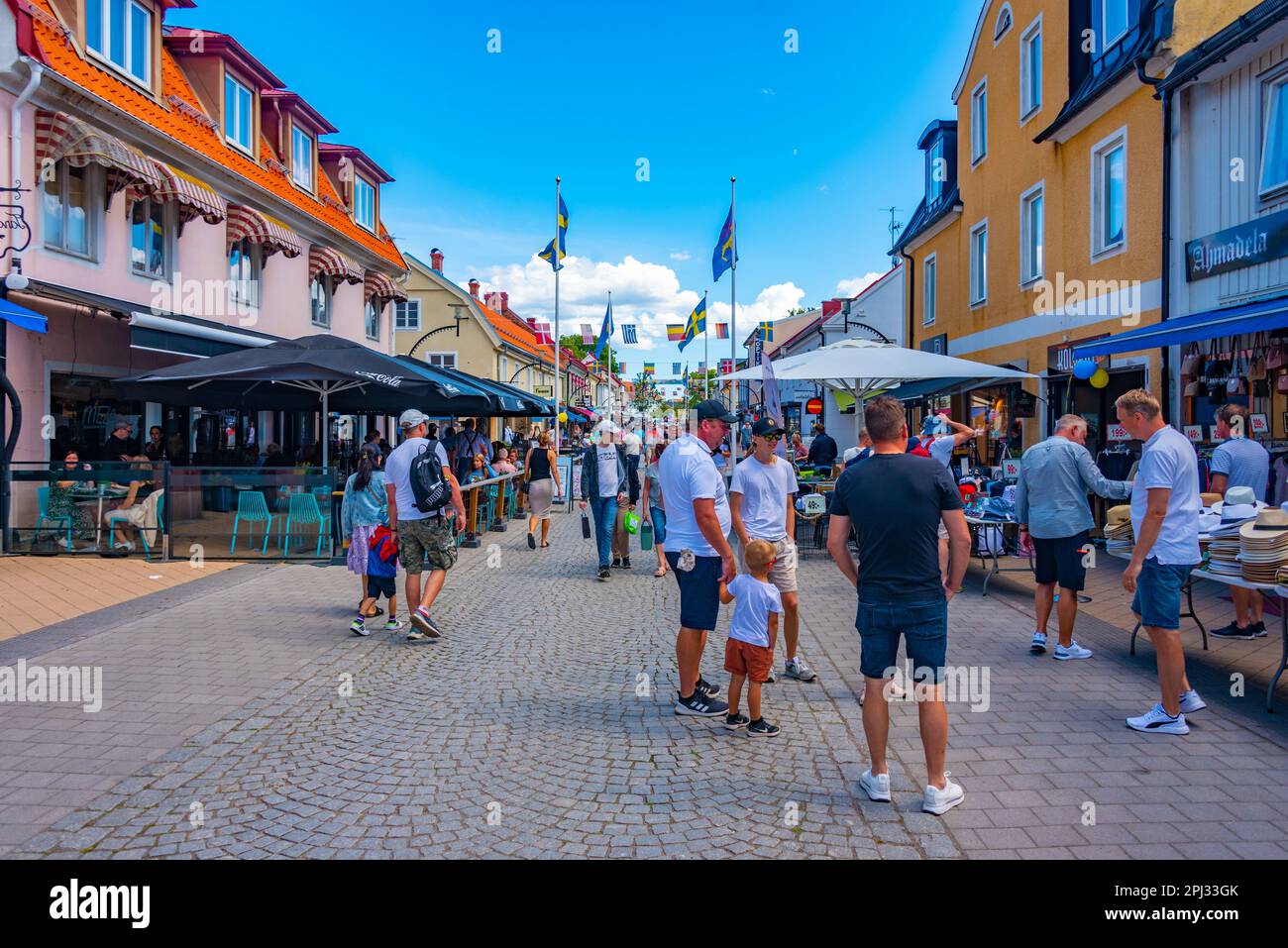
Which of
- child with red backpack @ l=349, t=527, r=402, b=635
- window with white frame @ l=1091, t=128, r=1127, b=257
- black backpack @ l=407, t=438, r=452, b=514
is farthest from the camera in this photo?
window with white frame @ l=1091, t=128, r=1127, b=257

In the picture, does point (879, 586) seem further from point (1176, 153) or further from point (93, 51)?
point (93, 51)

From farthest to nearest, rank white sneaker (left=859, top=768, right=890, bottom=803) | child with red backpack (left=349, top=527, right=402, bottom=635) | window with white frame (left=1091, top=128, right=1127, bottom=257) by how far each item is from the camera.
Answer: window with white frame (left=1091, top=128, right=1127, bottom=257) → child with red backpack (left=349, top=527, right=402, bottom=635) → white sneaker (left=859, top=768, right=890, bottom=803)

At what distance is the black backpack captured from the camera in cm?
738

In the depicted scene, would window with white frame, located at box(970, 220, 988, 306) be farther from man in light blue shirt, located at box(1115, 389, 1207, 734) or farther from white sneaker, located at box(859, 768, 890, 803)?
white sneaker, located at box(859, 768, 890, 803)

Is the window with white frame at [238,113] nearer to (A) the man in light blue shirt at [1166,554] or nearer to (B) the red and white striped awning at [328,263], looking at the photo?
(B) the red and white striped awning at [328,263]

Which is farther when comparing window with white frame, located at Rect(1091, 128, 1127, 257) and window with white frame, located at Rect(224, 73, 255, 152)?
window with white frame, located at Rect(224, 73, 255, 152)

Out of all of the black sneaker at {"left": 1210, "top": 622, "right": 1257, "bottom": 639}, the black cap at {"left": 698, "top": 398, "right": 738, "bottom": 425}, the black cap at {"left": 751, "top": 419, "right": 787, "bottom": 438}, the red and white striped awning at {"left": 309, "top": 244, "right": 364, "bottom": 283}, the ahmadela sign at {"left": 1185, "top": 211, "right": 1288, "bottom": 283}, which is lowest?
the black sneaker at {"left": 1210, "top": 622, "right": 1257, "bottom": 639}

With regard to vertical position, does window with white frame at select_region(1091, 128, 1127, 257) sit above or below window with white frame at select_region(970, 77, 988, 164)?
below

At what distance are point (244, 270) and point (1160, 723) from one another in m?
18.6

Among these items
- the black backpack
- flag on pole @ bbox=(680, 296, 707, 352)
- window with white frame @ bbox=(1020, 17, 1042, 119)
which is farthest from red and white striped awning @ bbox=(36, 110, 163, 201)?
flag on pole @ bbox=(680, 296, 707, 352)

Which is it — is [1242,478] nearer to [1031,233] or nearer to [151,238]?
[1031,233]

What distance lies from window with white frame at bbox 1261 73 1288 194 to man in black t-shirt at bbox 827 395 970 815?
8.28m

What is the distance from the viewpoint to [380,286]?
25.2 m

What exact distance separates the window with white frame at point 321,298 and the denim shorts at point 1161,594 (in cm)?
2081
